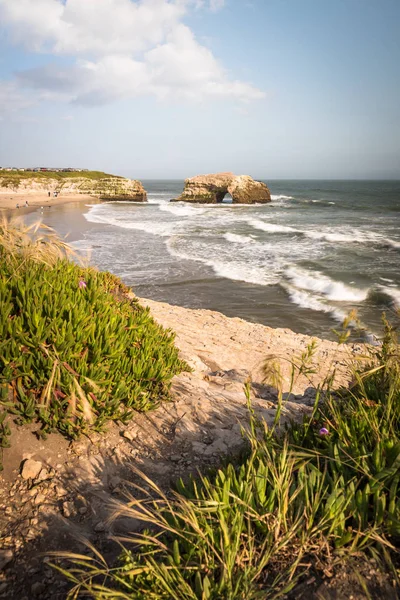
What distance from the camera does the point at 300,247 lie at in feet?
76.2

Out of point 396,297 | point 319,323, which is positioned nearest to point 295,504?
point 319,323

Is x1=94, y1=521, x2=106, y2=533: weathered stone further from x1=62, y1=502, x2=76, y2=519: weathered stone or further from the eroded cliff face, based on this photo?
the eroded cliff face

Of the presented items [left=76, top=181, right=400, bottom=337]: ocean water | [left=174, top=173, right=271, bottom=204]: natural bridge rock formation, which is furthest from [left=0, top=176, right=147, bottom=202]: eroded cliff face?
[left=76, top=181, right=400, bottom=337]: ocean water

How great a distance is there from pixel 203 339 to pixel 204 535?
6.57 metres

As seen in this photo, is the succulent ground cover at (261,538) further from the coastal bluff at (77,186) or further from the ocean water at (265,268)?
the coastal bluff at (77,186)

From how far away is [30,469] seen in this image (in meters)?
2.71

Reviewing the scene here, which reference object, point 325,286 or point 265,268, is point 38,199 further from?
point 325,286

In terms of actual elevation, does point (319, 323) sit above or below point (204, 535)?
below

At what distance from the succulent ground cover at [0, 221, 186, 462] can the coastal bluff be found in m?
66.7

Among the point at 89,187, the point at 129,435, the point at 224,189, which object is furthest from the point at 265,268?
the point at 89,187

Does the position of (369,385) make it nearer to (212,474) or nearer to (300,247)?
(212,474)

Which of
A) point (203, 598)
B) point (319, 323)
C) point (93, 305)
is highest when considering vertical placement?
point (93, 305)

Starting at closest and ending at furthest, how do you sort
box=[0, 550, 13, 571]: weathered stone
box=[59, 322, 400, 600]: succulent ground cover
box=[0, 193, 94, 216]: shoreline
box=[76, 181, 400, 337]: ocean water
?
box=[59, 322, 400, 600]: succulent ground cover → box=[0, 550, 13, 571]: weathered stone → box=[76, 181, 400, 337]: ocean water → box=[0, 193, 94, 216]: shoreline

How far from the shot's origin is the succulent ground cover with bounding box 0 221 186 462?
2980 mm
